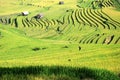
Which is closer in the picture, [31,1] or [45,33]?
[45,33]

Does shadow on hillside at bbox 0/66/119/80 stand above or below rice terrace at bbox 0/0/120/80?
above

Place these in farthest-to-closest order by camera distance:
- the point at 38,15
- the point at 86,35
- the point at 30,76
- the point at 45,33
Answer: the point at 38,15 → the point at 45,33 → the point at 86,35 → the point at 30,76

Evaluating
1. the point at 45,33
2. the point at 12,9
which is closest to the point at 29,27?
the point at 45,33

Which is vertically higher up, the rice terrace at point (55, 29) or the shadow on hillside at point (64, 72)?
the shadow on hillside at point (64, 72)

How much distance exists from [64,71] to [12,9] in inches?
3790

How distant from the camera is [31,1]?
114m

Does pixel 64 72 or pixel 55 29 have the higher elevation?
pixel 64 72

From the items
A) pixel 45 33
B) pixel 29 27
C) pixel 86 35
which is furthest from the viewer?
pixel 29 27

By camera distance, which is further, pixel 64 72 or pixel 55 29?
pixel 55 29

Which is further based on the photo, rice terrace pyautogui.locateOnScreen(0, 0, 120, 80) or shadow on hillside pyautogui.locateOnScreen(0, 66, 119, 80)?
rice terrace pyautogui.locateOnScreen(0, 0, 120, 80)

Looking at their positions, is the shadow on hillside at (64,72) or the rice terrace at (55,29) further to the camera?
the rice terrace at (55,29)

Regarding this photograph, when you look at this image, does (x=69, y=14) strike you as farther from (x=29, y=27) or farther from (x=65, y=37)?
(x=65, y=37)

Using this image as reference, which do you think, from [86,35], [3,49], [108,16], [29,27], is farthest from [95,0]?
[3,49]

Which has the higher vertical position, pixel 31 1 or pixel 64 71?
pixel 64 71
